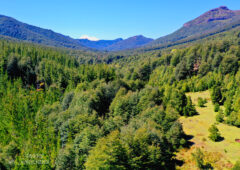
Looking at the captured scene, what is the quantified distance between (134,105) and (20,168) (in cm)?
3440

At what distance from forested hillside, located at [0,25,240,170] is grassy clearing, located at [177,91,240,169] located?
264cm

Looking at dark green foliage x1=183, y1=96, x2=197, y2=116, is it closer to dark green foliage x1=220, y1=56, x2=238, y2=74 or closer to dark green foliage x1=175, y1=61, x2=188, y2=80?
dark green foliage x1=175, y1=61, x2=188, y2=80

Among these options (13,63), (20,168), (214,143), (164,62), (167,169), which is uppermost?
(164,62)

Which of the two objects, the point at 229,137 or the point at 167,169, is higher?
the point at 229,137

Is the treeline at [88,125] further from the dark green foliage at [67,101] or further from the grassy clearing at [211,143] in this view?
the grassy clearing at [211,143]

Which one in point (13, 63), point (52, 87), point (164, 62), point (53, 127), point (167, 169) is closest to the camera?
point (167, 169)

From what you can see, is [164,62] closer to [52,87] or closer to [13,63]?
[52,87]

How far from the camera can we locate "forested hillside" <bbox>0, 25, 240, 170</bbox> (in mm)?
27281

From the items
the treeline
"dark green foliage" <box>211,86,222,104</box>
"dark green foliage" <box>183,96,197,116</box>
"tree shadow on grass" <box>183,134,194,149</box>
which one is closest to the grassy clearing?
"tree shadow on grass" <box>183,134,194,149</box>

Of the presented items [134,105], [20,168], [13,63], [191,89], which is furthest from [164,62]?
[20,168]

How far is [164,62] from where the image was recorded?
136 m

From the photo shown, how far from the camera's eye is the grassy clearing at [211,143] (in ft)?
105

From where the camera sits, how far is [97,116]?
43.7 m

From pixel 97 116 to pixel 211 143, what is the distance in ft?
108
